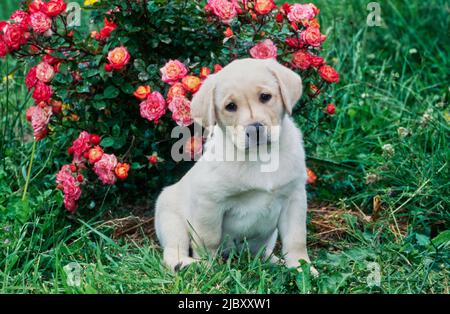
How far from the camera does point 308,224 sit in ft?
13.6

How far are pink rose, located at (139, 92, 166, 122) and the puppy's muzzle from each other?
0.71m

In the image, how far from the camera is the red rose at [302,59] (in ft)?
12.9

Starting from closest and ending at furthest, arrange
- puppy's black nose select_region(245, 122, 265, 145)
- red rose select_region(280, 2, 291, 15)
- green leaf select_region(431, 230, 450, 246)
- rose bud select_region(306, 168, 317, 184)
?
puppy's black nose select_region(245, 122, 265, 145)
green leaf select_region(431, 230, 450, 246)
red rose select_region(280, 2, 291, 15)
rose bud select_region(306, 168, 317, 184)

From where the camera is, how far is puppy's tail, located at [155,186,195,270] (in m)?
3.54

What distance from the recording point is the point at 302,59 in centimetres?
395

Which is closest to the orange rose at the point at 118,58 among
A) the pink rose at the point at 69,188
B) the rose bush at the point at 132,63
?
the rose bush at the point at 132,63

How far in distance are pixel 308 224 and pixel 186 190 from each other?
31.9 inches

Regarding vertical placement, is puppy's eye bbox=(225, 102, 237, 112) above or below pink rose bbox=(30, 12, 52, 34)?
below

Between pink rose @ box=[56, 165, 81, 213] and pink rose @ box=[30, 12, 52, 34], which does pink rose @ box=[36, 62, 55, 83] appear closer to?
pink rose @ box=[30, 12, 52, 34]

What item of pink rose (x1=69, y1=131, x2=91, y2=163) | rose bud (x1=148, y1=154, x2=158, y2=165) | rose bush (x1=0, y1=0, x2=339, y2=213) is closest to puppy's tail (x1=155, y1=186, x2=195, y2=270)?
rose bud (x1=148, y1=154, x2=158, y2=165)

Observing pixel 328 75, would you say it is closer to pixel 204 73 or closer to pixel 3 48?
pixel 204 73

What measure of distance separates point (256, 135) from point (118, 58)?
99cm

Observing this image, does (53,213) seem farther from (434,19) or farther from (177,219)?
(434,19)
